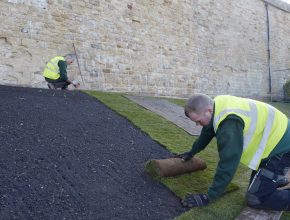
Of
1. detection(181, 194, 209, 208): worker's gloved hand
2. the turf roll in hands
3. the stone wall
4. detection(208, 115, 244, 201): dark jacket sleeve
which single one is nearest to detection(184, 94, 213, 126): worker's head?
detection(208, 115, 244, 201): dark jacket sleeve

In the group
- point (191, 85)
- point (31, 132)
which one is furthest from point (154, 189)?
point (191, 85)

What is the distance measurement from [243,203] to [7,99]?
437cm

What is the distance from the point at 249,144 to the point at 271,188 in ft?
1.88

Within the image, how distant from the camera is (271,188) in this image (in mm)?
3709

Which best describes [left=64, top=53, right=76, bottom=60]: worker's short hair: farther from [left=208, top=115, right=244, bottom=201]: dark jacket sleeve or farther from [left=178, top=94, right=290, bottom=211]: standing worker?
[left=208, top=115, right=244, bottom=201]: dark jacket sleeve

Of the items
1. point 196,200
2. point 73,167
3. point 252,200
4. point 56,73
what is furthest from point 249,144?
point 56,73

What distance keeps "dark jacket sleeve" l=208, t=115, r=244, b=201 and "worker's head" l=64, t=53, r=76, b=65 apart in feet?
21.6

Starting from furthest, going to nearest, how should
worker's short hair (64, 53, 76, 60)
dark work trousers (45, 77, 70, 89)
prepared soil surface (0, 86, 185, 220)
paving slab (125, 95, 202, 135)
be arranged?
worker's short hair (64, 53, 76, 60), dark work trousers (45, 77, 70, 89), paving slab (125, 95, 202, 135), prepared soil surface (0, 86, 185, 220)

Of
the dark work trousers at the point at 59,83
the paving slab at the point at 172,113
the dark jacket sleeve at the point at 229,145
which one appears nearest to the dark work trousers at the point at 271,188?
the dark jacket sleeve at the point at 229,145

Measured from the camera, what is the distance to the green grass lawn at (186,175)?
3637mm

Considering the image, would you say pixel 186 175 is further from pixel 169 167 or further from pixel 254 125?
pixel 254 125

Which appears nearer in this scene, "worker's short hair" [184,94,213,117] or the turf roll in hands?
"worker's short hair" [184,94,213,117]

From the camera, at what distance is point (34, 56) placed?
9297 mm

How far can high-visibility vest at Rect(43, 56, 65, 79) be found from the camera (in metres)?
8.76
